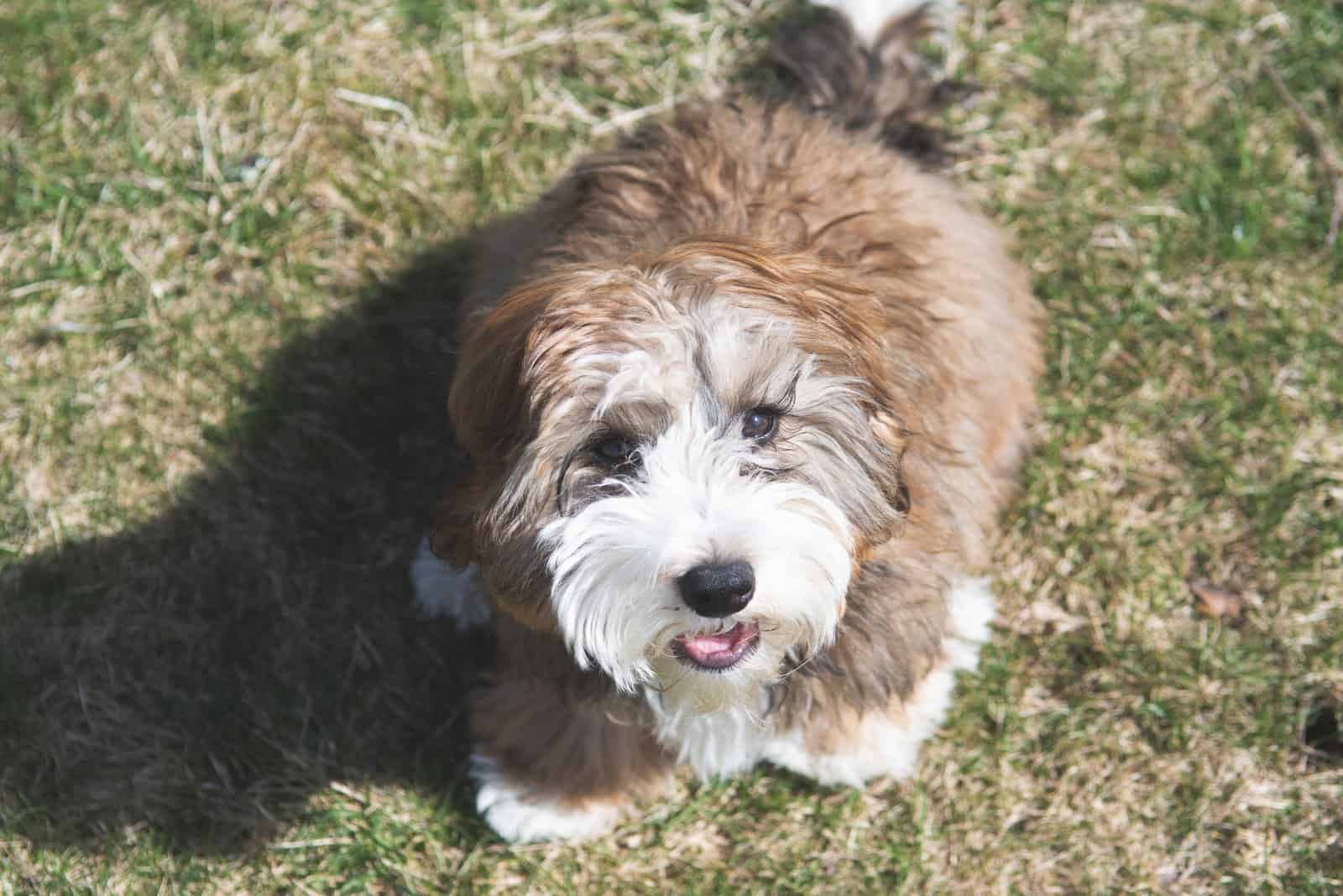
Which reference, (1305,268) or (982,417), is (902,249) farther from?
(1305,268)

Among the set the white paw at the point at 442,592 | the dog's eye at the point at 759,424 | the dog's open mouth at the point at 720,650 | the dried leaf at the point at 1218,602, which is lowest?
the white paw at the point at 442,592

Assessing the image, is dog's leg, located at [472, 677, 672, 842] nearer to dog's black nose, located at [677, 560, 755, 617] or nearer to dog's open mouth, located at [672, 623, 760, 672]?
dog's open mouth, located at [672, 623, 760, 672]

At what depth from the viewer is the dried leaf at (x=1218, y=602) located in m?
3.89

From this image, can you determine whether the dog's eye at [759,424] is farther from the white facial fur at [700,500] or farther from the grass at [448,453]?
the grass at [448,453]

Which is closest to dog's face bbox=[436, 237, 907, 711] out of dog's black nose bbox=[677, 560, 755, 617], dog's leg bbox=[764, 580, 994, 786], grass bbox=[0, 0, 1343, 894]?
dog's black nose bbox=[677, 560, 755, 617]

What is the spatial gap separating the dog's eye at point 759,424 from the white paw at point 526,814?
1.49m

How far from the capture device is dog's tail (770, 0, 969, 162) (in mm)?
3734

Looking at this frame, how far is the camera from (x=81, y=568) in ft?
13.0

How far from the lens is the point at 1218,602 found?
390cm

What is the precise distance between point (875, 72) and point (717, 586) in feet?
6.76

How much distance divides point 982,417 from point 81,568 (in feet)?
8.90

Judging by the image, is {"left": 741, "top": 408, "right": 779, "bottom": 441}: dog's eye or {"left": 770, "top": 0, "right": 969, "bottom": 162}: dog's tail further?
{"left": 770, "top": 0, "right": 969, "bottom": 162}: dog's tail

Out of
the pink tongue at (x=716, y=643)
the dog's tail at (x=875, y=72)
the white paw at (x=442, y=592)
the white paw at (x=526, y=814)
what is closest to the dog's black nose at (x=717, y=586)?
the pink tongue at (x=716, y=643)

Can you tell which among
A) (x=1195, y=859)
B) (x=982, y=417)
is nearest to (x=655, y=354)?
(x=982, y=417)
